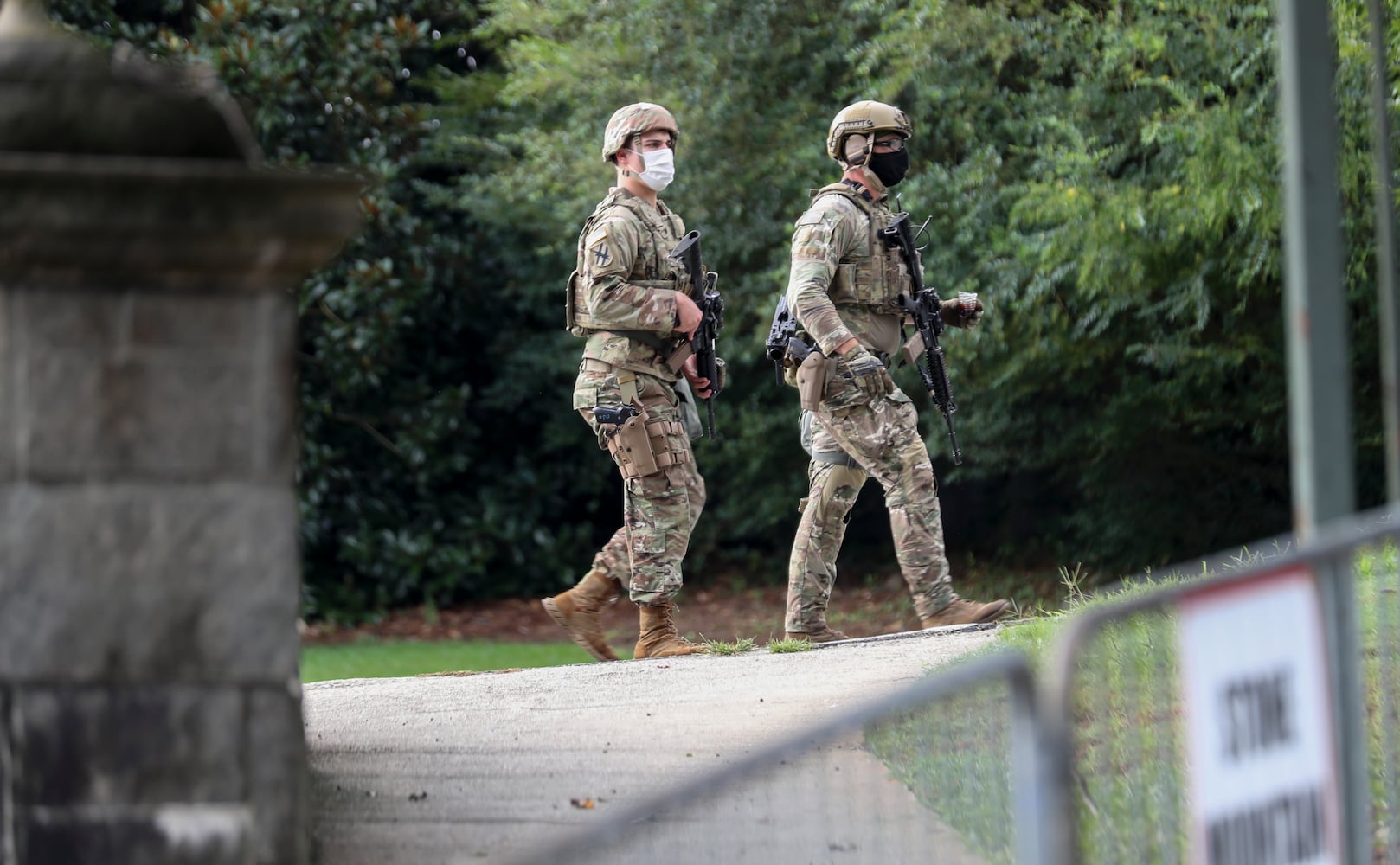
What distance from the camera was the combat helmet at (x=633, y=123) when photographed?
6.82 m

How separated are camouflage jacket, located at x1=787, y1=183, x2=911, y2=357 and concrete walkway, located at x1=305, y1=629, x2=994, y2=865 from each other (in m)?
1.32

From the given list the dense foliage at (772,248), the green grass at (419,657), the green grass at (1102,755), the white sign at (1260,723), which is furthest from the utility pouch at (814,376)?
the white sign at (1260,723)

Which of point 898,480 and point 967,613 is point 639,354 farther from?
point 967,613

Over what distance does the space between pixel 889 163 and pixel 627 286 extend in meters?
1.31

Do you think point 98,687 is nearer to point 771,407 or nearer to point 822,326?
point 822,326

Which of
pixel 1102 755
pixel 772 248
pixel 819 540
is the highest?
pixel 772 248

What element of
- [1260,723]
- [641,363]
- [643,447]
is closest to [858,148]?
[641,363]

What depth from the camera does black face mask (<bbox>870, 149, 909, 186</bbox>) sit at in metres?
7.18

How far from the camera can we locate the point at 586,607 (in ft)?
22.9

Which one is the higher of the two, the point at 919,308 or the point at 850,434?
the point at 919,308

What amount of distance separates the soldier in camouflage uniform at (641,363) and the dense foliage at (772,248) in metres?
2.15

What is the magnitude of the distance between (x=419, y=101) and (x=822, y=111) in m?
4.65

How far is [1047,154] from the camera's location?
9758 mm

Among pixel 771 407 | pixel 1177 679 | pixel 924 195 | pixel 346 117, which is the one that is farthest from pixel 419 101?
pixel 1177 679
